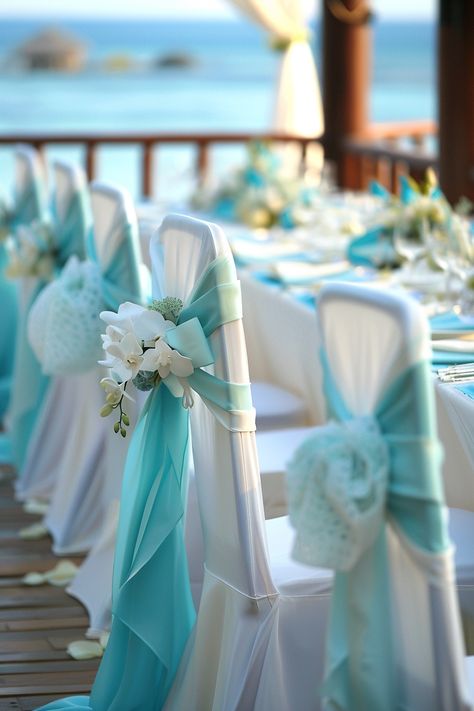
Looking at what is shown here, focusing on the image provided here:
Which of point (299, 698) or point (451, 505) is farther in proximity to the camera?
point (451, 505)

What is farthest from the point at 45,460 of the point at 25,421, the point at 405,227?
the point at 405,227

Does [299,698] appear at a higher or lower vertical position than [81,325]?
lower

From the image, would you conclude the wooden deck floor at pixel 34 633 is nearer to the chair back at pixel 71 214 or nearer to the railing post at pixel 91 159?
the chair back at pixel 71 214

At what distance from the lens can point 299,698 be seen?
1995 millimetres

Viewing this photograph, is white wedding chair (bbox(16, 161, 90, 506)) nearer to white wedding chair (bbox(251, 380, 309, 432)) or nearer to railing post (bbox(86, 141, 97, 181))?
white wedding chair (bbox(251, 380, 309, 432))

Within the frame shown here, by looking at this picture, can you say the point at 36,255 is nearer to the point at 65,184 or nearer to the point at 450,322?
the point at 65,184

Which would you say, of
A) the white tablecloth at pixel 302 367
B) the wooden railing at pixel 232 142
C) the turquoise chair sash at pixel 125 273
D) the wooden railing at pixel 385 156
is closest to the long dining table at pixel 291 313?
the white tablecloth at pixel 302 367

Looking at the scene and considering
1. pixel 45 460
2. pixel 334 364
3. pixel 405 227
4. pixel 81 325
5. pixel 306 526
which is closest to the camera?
pixel 306 526

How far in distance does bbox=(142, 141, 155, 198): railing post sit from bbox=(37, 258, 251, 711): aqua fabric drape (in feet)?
14.1

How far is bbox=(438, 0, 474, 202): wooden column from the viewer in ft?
15.9

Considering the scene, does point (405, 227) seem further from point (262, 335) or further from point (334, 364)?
point (334, 364)

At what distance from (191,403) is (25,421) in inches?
80.1

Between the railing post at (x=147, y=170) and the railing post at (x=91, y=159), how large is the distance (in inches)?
10.9

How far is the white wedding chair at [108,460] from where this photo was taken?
2.71 metres
